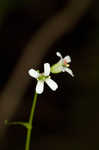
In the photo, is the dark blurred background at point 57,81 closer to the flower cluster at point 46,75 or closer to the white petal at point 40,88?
the flower cluster at point 46,75

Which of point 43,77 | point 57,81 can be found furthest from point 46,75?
point 57,81

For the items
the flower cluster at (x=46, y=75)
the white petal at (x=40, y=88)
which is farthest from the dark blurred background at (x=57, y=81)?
the white petal at (x=40, y=88)

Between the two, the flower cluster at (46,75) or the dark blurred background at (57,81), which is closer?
the flower cluster at (46,75)

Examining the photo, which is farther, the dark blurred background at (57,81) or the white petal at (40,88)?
the dark blurred background at (57,81)

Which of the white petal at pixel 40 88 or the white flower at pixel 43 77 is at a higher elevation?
the white flower at pixel 43 77

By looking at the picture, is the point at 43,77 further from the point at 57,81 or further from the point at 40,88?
the point at 57,81

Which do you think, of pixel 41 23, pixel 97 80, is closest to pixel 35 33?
pixel 41 23

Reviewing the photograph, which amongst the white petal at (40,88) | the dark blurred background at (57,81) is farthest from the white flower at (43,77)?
Result: the dark blurred background at (57,81)

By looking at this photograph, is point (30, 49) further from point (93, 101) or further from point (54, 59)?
point (93, 101)
